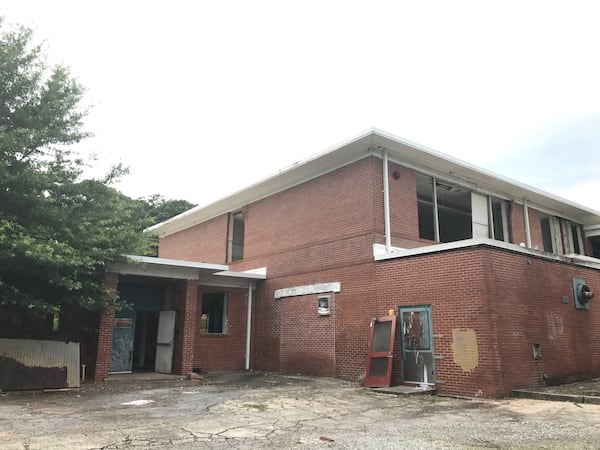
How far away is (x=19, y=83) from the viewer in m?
12.2

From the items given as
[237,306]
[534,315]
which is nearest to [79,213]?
[237,306]

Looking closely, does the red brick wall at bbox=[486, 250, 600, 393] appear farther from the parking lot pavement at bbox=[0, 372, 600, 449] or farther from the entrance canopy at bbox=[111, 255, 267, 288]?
the entrance canopy at bbox=[111, 255, 267, 288]

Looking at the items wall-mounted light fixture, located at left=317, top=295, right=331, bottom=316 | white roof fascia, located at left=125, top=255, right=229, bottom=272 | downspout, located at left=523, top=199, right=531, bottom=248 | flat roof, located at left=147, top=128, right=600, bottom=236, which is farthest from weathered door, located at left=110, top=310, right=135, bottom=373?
downspout, located at left=523, top=199, right=531, bottom=248

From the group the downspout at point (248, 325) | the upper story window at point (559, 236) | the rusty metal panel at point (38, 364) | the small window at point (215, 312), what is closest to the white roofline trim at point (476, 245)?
the upper story window at point (559, 236)

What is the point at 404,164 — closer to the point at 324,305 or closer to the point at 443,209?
the point at 324,305

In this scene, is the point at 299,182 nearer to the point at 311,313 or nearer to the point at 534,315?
the point at 311,313

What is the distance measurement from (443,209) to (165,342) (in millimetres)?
11550

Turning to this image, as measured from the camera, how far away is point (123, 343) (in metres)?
15.8

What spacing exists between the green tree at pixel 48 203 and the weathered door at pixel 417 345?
756 centimetres

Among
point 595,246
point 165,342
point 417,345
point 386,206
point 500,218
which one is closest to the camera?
point 417,345

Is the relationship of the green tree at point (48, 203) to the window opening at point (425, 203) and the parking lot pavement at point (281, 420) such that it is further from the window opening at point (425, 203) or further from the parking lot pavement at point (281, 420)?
the window opening at point (425, 203)

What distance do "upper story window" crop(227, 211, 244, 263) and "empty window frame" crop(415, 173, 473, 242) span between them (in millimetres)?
7391

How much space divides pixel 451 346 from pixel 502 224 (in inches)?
321

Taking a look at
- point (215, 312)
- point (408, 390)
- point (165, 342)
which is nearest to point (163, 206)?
point (215, 312)
